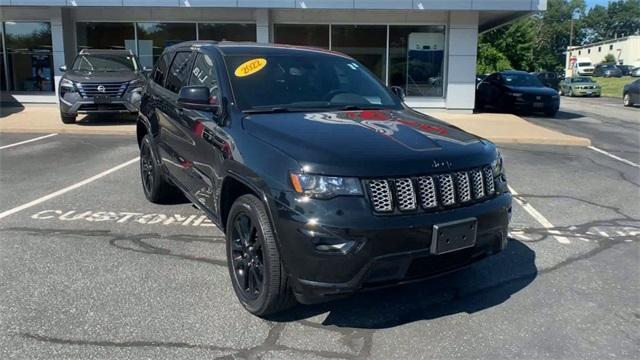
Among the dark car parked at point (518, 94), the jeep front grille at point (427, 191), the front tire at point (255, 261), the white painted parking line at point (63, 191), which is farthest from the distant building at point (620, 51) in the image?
the front tire at point (255, 261)

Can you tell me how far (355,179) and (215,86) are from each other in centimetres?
175

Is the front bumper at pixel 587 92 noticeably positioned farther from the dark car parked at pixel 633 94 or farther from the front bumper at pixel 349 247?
the front bumper at pixel 349 247

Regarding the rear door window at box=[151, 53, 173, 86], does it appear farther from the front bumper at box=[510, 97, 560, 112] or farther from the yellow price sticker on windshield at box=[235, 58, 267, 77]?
the front bumper at box=[510, 97, 560, 112]

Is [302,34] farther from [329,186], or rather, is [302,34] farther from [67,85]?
[329,186]

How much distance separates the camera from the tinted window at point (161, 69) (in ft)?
19.9

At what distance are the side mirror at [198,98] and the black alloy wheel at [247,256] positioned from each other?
94 cm

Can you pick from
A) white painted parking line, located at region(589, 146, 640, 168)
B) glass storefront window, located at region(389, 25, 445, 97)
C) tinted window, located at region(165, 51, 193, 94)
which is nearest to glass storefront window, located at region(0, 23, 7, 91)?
glass storefront window, located at region(389, 25, 445, 97)

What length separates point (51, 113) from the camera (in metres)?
16.3

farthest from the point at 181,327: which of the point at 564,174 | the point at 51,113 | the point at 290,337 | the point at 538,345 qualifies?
the point at 51,113

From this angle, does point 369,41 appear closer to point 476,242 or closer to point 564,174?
point 564,174

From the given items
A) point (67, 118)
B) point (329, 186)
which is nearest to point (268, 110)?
point (329, 186)

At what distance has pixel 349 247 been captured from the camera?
3199 mm

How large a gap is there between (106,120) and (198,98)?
1151cm

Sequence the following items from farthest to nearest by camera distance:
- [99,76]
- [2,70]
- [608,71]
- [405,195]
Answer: [608,71] < [2,70] < [99,76] < [405,195]
